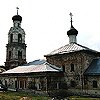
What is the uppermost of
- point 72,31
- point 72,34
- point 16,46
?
point 72,31

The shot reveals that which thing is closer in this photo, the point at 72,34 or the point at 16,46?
the point at 72,34

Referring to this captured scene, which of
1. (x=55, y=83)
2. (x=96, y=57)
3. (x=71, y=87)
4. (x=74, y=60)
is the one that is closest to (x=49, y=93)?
(x=55, y=83)

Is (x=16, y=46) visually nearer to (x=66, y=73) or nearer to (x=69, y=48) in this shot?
(x=69, y=48)

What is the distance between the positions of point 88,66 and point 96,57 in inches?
92.0

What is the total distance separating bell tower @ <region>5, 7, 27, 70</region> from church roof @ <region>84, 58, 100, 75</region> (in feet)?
46.5

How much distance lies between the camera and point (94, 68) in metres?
26.0

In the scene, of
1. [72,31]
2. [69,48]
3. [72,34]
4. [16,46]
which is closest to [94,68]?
[69,48]

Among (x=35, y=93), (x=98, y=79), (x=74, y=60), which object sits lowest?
(x=35, y=93)

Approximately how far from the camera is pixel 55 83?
2567 cm

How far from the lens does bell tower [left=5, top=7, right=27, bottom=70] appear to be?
36.7 meters

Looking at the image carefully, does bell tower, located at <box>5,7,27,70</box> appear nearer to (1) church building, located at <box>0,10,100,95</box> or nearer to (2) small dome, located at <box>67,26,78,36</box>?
(1) church building, located at <box>0,10,100,95</box>

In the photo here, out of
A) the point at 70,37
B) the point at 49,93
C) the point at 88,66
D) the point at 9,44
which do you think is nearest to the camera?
the point at 49,93

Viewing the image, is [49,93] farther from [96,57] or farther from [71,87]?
[96,57]

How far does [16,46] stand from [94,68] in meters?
15.5
